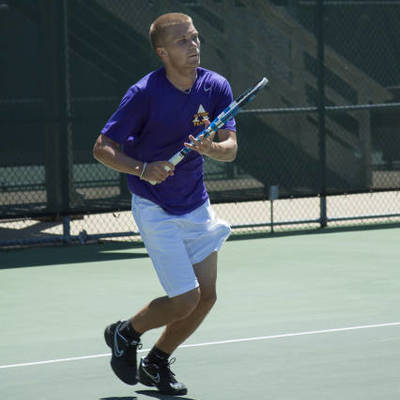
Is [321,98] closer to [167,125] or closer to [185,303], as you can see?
[167,125]

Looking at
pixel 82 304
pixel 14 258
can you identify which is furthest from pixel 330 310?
pixel 14 258

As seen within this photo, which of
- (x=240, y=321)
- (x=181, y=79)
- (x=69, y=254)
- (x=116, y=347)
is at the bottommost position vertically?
(x=69, y=254)

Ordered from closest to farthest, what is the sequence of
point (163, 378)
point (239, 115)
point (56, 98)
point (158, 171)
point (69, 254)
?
point (158, 171) < point (163, 378) < point (69, 254) < point (56, 98) < point (239, 115)

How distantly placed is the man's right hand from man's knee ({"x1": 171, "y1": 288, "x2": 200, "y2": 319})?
58 cm

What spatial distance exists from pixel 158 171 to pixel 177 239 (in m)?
0.44

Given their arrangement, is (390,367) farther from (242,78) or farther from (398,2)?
(398,2)

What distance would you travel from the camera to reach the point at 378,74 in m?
14.0

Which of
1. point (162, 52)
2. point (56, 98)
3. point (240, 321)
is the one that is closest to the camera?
point (162, 52)

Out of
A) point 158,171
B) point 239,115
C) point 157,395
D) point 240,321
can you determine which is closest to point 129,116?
point 158,171

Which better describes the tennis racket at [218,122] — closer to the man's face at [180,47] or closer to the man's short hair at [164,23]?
the man's face at [180,47]

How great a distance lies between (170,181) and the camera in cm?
627

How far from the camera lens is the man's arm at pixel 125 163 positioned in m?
5.99

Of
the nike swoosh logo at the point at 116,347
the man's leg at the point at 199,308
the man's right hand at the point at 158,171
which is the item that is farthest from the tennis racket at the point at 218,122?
the nike swoosh logo at the point at 116,347

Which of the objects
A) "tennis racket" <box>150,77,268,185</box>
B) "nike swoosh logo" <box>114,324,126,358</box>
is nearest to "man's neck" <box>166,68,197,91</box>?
"tennis racket" <box>150,77,268,185</box>
